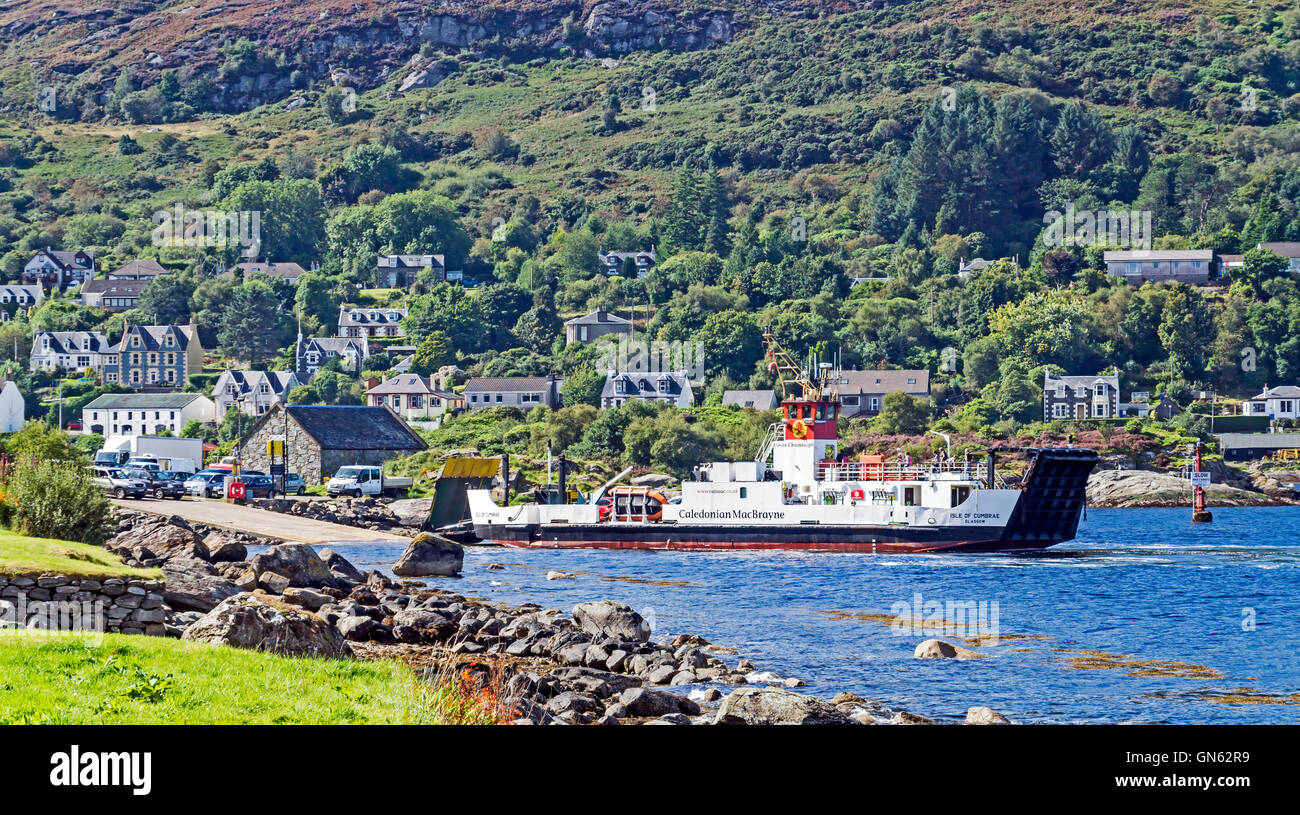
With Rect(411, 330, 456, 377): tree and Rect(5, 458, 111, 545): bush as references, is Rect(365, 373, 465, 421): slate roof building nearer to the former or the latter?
Rect(411, 330, 456, 377): tree

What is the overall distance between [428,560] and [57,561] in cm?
2897

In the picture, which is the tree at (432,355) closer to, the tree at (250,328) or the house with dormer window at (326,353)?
the house with dormer window at (326,353)

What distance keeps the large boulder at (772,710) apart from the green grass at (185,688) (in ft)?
16.0

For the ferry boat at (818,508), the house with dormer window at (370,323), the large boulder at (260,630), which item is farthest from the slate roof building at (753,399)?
the large boulder at (260,630)

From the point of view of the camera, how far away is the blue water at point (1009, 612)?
87.8 feet

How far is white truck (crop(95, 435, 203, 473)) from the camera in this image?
84.6 metres

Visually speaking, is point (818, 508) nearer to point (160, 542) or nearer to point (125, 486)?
point (160, 542)

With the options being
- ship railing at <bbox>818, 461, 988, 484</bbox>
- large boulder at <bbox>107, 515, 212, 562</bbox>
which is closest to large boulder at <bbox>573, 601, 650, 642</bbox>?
large boulder at <bbox>107, 515, 212, 562</bbox>

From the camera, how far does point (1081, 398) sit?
415ft
